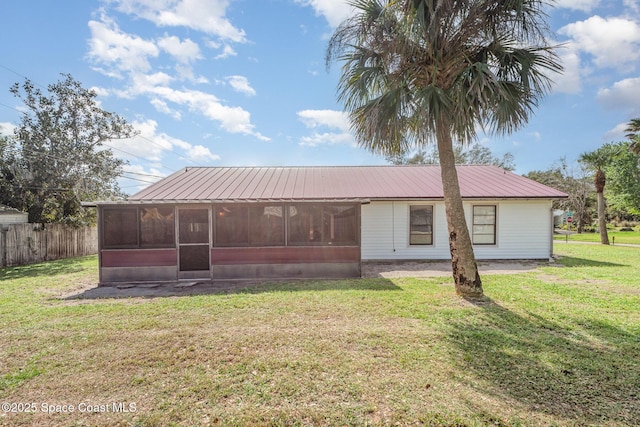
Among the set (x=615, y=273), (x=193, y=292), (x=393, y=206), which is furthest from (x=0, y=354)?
(x=615, y=273)

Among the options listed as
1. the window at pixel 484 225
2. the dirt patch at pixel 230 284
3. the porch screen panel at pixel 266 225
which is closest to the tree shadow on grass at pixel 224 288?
the dirt patch at pixel 230 284

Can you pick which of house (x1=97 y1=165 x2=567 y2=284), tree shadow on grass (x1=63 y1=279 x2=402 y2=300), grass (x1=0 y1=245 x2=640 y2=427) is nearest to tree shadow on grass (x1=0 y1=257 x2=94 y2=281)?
house (x1=97 y1=165 x2=567 y2=284)

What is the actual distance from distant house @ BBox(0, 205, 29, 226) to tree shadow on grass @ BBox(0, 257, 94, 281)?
4022 mm

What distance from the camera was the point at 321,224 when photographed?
8992 millimetres

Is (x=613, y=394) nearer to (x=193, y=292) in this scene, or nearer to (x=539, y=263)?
(x=193, y=292)

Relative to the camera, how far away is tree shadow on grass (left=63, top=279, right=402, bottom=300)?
735 cm

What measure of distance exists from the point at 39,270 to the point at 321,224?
34.5 ft

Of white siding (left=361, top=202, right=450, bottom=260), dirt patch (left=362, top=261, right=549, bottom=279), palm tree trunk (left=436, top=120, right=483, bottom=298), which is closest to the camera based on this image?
palm tree trunk (left=436, top=120, right=483, bottom=298)

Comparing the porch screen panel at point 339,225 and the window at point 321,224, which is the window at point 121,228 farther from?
the porch screen panel at point 339,225

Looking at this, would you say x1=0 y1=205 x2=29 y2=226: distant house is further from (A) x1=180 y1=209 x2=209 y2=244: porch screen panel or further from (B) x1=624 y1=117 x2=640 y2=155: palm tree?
(B) x1=624 y1=117 x2=640 y2=155: palm tree

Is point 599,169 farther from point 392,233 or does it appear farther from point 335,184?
point 335,184

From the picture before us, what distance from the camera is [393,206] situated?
11961 millimetres

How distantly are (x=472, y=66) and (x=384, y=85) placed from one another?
1.81m

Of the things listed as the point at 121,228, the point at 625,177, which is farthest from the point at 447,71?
the point at 625,177
